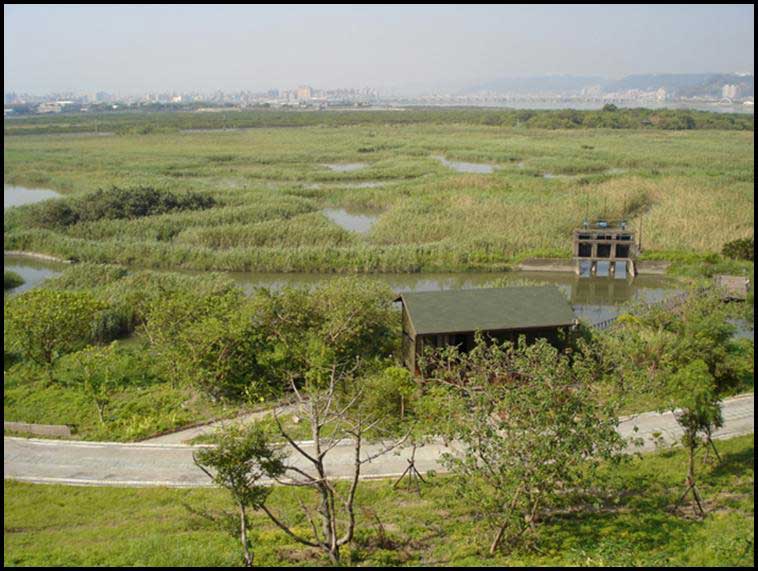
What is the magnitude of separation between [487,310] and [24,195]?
145 feet

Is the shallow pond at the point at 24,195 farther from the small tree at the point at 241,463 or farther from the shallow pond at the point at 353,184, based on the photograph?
the small tree at the point at 241,463

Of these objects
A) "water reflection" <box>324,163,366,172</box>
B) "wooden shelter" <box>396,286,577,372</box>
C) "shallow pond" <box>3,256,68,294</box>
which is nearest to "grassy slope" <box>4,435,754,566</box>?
"wooden shelter" <box>396,286,577,372</box>

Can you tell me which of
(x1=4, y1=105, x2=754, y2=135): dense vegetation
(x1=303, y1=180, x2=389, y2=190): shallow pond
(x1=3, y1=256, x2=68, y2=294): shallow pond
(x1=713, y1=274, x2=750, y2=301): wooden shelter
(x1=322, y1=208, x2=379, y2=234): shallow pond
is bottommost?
(x1=3, y1=256, x2=68, y2=294): shallow pond

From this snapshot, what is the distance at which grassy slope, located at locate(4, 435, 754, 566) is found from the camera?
982cm

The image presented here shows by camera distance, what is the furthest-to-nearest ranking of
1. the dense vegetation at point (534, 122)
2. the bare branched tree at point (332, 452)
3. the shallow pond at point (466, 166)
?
the dense vegetation at point (534, 122), the shallow pond at point (466, 166), the bare branched tree at point (332, 452)

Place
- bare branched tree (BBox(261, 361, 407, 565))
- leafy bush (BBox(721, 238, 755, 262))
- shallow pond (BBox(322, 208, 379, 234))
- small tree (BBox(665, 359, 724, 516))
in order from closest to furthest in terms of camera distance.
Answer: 1. bare branched tree (BBox(261, 361, 407, 565))
2. small tree (BBox(665, 359, 724, 516))
3. leafy bush (BBox(721, 238, 755, 262))
4. shallow pond (BBox(322, 208, 379, 234))

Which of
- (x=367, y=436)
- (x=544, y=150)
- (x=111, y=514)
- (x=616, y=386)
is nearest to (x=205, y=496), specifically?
(x=111, y=514)

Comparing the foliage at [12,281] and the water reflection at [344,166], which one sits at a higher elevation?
the water reflection at [344,166]

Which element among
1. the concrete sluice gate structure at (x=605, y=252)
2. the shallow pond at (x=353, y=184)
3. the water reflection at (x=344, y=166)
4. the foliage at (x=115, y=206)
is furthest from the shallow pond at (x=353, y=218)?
the water reflection at (x=344, y=166)

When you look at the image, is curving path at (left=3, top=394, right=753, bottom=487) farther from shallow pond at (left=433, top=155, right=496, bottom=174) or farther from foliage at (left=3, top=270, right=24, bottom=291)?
shallow pond at (left=433, top=155, right=496, bottom=174)

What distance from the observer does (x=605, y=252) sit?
3098 cm

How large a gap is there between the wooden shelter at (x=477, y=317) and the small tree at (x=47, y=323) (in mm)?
9251

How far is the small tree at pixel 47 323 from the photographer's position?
1867 centimetres

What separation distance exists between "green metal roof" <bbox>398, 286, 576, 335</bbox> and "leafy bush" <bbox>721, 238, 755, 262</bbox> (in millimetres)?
15900
